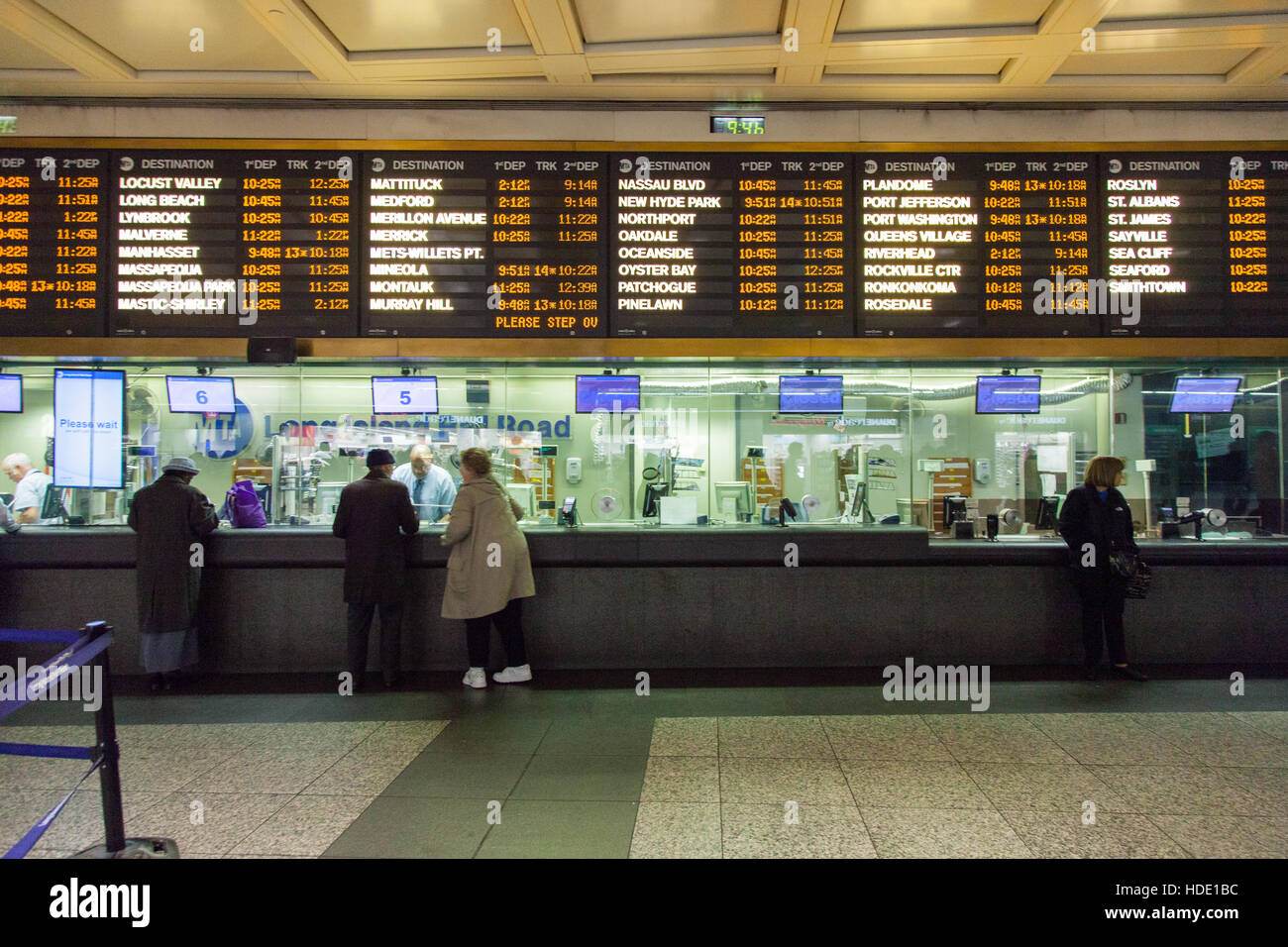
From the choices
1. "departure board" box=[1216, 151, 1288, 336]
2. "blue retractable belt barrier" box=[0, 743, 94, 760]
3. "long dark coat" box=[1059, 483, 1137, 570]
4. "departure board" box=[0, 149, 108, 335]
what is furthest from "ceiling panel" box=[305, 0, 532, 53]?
"departure board" box=[1216, 151, 1288, 336]

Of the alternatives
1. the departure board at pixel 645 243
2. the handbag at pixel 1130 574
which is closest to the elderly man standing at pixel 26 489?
the departure board at pixel 645 243

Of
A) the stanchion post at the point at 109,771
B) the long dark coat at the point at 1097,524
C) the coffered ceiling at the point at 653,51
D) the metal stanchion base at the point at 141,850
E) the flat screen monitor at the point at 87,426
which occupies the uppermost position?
the coffered ceiling at the point at 653,51

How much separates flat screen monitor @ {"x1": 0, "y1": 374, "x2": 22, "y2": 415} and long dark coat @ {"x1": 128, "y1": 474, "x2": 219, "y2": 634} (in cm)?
171

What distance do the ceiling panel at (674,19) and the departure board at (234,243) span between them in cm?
209

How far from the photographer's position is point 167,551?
5227 millimetres

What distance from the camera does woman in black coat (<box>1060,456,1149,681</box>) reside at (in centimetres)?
530

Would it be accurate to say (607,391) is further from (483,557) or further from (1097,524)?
(1097,524)

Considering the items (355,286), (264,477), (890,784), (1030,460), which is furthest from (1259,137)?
(264,477)

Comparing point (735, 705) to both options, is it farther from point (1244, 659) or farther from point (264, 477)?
point (264, 477)

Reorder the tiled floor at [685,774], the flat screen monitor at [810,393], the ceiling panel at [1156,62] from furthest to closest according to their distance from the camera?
the flat screen monitor at [810,393] < the ceiling panel at [1156,62] < the tiled floor at [685,774]

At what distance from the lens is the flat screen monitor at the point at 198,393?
612 centimetres

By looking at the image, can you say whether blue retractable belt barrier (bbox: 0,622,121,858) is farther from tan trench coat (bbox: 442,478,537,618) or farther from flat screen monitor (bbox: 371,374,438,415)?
flat screen monitor (bbox: 371,374,438,415)

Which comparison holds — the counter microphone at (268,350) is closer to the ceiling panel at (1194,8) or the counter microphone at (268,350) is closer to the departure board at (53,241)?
the departure board at (53,241)

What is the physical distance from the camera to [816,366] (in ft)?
20.3
